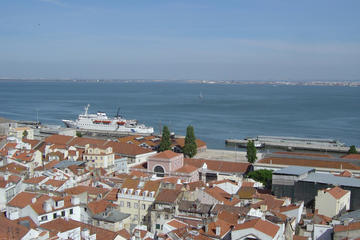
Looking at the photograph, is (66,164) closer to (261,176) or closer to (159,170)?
(159,170)

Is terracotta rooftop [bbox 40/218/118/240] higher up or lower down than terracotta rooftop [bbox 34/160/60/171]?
higher up

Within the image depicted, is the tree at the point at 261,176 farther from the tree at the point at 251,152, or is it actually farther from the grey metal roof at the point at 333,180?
the tree at the point at 251,152

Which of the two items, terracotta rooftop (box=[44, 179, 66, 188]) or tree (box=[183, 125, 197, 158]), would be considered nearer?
terracotta rooftop (box=[44, 179, 66, 188])

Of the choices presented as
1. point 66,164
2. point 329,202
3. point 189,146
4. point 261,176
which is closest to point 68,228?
point 329,202

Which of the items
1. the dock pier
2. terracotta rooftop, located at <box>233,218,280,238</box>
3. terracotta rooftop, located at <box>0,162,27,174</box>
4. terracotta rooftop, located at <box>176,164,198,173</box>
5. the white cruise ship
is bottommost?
the dock pier

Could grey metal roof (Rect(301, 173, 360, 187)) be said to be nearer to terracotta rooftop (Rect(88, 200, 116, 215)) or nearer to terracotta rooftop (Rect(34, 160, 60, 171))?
terracotta rooftop (Rect(88, 200, 116, 215))

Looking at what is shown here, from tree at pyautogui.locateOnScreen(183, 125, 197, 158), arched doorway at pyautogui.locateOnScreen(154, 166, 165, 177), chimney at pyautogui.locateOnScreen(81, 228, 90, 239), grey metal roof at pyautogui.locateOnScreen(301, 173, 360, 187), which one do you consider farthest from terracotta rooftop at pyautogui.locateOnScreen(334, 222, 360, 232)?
tree at pyautogui.locateOnScreen(183, 125, 197, 158)

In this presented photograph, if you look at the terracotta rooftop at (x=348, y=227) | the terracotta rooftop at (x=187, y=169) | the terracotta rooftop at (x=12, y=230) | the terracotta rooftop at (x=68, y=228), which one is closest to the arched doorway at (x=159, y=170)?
the terracotta rooftop at (x=187, y=169)
